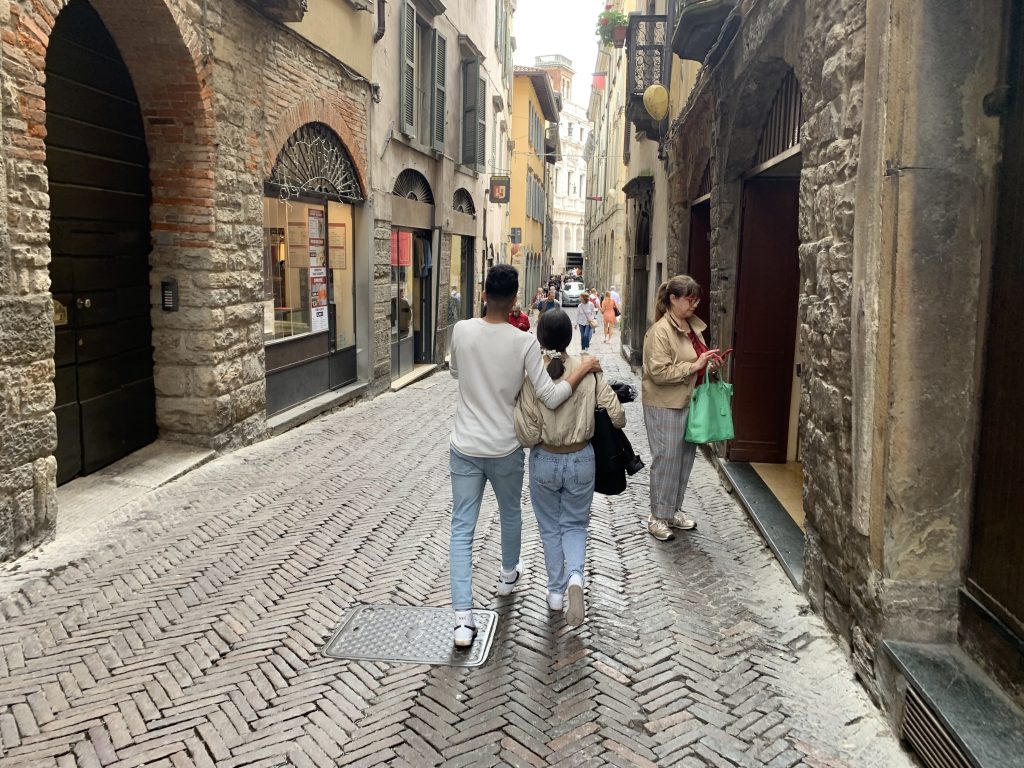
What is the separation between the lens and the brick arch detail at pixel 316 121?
329 inches

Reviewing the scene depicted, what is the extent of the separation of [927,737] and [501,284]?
7.90ft

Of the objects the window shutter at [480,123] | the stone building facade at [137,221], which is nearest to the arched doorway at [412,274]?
the window shutter at [480,123]

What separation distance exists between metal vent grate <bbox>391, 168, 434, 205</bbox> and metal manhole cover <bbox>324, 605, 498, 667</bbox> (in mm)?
9307

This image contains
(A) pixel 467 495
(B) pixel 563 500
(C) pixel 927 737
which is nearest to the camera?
(C) pixel 927 737

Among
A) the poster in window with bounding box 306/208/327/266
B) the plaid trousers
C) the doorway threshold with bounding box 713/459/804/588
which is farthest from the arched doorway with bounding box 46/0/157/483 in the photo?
the doorway threshold with bounding box 713/459/804/588

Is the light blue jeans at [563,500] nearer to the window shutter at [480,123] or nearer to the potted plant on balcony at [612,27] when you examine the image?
the potted plant on balcony at [612,27]

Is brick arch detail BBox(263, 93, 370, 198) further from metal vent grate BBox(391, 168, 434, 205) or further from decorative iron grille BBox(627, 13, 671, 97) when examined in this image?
decorative iron grille BBox(627, 13, 671, 97)

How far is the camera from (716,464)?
7.43 m

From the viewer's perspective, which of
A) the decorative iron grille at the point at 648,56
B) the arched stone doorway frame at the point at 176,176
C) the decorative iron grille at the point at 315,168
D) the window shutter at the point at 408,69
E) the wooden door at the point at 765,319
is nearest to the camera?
the arched stone doorway frame at the point at 176,176

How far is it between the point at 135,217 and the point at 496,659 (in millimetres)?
5280

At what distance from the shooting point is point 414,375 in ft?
46.2

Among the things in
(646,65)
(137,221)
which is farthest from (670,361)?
(646,65)

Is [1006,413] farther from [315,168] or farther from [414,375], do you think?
[414,375]

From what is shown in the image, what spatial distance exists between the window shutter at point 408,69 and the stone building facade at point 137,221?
12.1 ft
